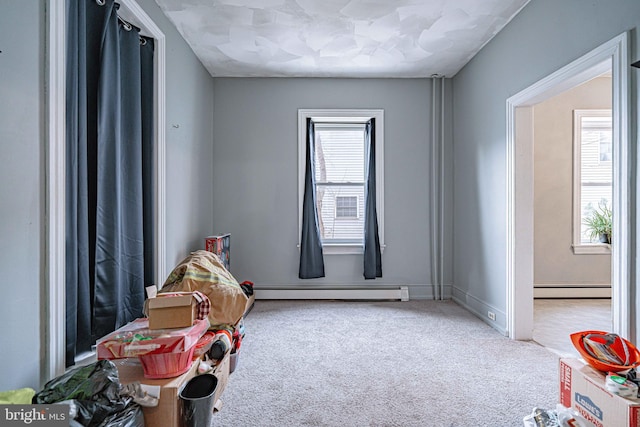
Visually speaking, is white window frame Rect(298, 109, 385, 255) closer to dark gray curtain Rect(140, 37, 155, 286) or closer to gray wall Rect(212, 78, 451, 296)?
gray wall Rect(212, 78, 451, 296)

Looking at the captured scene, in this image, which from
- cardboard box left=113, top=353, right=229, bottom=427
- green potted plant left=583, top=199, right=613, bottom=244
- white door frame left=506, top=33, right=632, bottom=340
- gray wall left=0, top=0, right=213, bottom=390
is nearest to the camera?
gray wall left=0, top=0, right=213, bottom=390

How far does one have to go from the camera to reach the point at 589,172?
14.6 feet

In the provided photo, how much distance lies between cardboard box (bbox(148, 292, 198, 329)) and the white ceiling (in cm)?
232

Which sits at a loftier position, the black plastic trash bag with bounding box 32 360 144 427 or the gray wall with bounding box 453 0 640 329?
the gray wall with bounding box 453 0 640 329

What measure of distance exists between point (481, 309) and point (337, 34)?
309 cm

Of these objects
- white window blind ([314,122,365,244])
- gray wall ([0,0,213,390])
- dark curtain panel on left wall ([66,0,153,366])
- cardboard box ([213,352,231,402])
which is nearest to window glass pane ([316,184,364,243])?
white window blind ([314,122,365,244])

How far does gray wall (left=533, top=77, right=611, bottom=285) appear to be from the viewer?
4.39 metres

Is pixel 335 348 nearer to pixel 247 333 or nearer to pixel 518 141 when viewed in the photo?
pixel 247 333

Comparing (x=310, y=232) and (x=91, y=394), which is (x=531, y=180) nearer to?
(x=310, y=232)

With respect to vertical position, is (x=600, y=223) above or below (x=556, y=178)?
below

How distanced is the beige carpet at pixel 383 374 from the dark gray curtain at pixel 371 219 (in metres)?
0.74

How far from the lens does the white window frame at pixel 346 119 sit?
423 cm

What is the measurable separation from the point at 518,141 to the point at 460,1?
1244 mm

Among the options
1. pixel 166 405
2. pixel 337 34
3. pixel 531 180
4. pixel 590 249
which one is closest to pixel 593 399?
pixel 531 180
